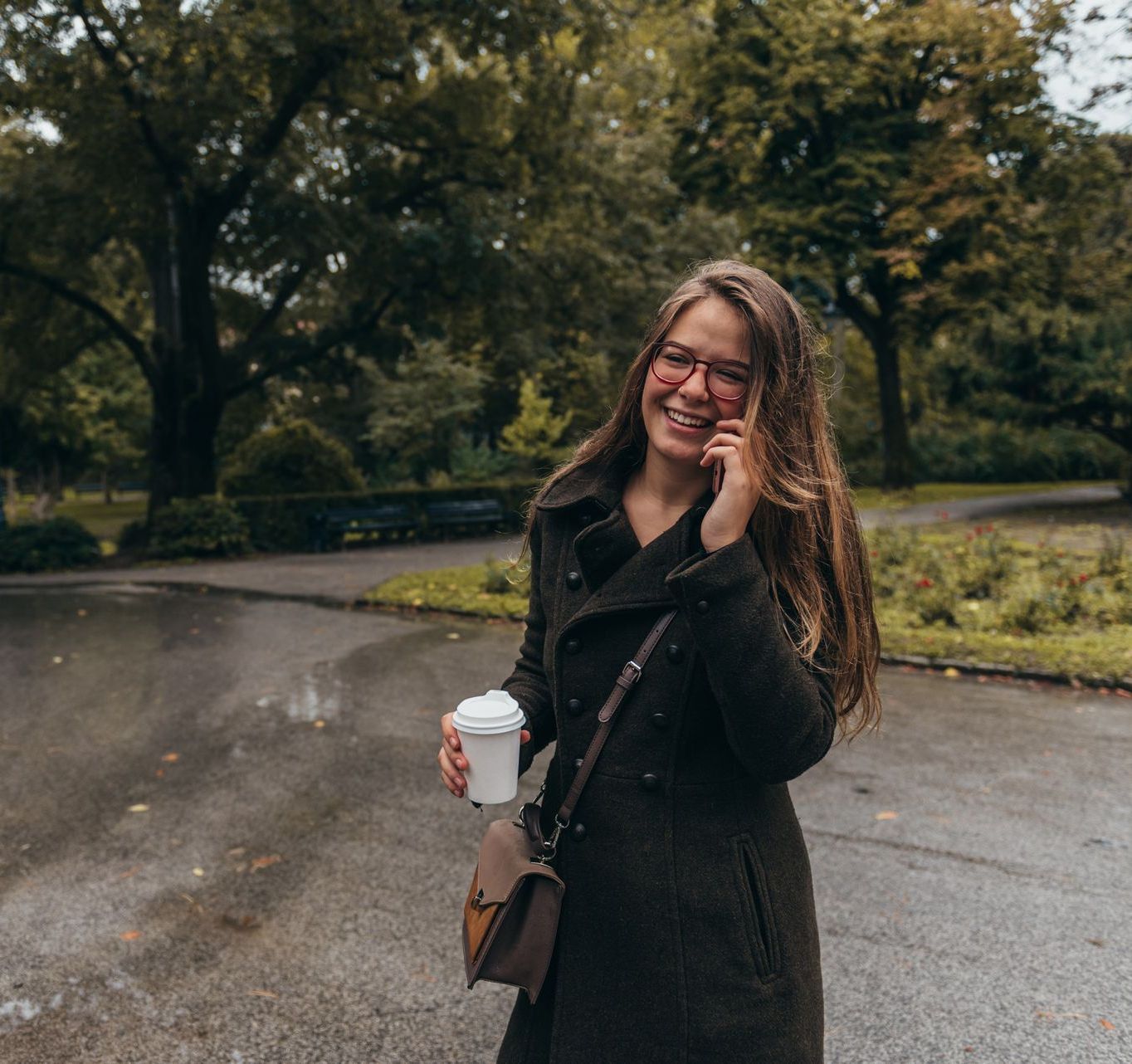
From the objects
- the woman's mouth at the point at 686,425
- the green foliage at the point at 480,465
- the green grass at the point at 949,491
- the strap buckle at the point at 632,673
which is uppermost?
the woman's mouth at the point at 686,425

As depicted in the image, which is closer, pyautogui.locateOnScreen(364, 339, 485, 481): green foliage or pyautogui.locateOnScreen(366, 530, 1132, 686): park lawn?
pyautogui.locateOnScreen(366, 530, 1132, 686): park lawn

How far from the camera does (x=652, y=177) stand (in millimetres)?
23000

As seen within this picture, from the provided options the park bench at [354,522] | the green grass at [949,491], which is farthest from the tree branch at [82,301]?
the green grass at [949,491]

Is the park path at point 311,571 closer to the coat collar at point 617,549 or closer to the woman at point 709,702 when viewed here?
the coat collar at point 617,549

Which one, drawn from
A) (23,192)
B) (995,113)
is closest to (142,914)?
(23,192)

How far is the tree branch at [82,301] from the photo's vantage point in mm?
16766

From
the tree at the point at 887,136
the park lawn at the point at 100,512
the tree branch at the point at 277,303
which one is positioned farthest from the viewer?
the park lawn at the point at 100,512

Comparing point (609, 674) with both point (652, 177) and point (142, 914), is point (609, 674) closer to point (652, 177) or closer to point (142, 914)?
point (142, 914)

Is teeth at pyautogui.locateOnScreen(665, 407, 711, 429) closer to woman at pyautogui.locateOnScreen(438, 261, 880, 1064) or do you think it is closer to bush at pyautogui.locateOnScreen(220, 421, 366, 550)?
woman at pyautogui.locateOnScreen(438, 261, 880, 1064)

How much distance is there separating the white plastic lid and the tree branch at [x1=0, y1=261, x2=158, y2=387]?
17.6 meters

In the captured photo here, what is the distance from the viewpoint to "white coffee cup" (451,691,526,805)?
1771 mm

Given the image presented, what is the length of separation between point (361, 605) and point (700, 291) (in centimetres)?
1008

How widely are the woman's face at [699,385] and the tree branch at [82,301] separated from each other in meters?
17.6

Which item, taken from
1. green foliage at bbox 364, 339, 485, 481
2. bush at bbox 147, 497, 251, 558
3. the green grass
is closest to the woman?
bush at bbox 147, 497, 251, 558
